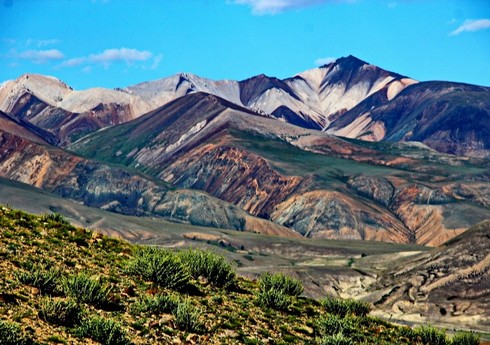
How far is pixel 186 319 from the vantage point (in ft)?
70.1

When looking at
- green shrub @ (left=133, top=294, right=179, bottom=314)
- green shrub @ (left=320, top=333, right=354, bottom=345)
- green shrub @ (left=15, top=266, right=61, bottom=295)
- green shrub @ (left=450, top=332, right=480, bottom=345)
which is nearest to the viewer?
green shrub @ (left=15, top=266, right=61, bottom=295)

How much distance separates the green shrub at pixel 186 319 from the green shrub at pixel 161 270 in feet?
10.3

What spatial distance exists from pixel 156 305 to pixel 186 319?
923 mm

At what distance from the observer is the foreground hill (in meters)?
19.1

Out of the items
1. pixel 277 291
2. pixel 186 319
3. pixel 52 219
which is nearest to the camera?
pixel 186 319

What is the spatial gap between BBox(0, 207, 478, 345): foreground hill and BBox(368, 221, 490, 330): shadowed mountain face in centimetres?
6582

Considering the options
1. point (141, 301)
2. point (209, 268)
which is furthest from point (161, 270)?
point (209, 268)

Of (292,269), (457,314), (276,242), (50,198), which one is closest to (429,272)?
(457,314)

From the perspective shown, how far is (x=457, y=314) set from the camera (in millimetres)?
94375

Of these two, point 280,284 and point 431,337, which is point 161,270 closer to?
point 280,284

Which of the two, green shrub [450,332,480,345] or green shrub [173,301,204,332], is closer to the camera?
green shrub [173,301,204,332]

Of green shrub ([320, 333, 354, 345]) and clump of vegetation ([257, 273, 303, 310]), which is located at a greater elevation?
clump of vegetation ([257, 273, 303, 310])

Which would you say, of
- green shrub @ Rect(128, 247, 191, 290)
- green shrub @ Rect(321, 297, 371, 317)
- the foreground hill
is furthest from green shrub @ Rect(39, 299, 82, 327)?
green shrub @ Rect(321, 297, 371, 317)

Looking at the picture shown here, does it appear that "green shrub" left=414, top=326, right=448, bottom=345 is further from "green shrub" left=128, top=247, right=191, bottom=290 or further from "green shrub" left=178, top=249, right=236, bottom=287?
"green shrub" left=128, top=247, right=191, bottom=290
